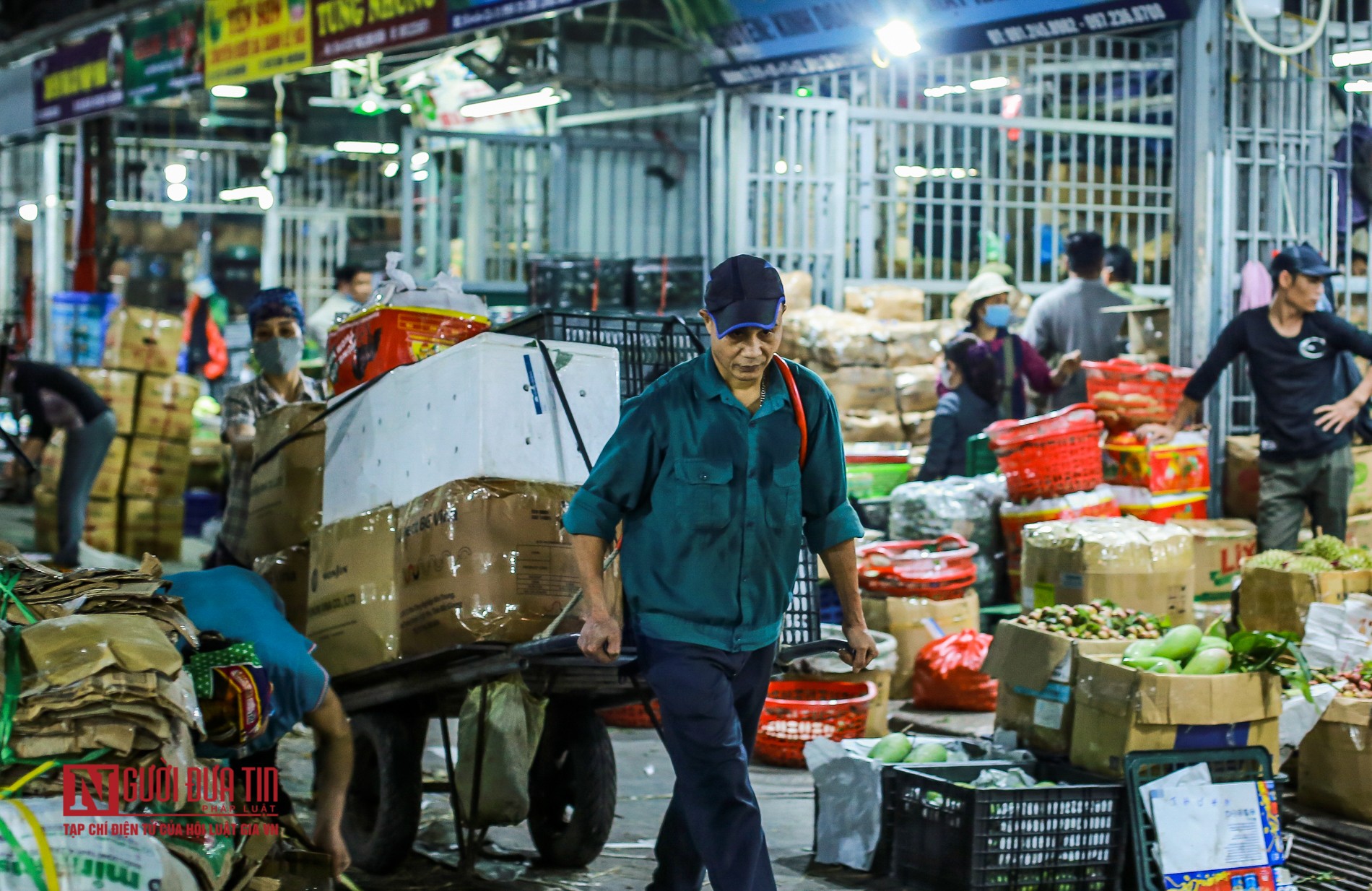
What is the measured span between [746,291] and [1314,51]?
6.69 meters

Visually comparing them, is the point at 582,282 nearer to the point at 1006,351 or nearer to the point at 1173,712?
the point at 1006,351

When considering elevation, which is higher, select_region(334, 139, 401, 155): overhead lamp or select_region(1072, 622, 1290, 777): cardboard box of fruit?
select_region(334, 139, 401, 155): overhead lamp

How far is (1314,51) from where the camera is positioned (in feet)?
30.6

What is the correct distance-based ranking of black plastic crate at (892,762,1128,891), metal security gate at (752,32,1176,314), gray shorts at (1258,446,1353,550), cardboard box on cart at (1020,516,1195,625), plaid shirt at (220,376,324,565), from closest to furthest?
1. black plastic crate at (892,762,1128,891)
2. plaid shirt at (220,376,324,565)
3. cardboard box on cart at (1020,516,1195,625)
4. gray shorts at (1258,446,1353,550)
5. metal security gate at (752,32,1176,314)

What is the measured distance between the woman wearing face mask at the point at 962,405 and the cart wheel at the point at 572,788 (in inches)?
171

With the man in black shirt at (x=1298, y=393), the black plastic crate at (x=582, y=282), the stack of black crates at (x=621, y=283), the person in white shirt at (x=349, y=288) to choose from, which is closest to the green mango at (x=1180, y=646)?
the man in black shirt at (x=1298, y=393)

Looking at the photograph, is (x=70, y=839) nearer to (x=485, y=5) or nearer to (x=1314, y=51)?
(x=485, y=5)

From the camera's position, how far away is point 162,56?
13.9 m

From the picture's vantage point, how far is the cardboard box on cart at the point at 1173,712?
526 cm

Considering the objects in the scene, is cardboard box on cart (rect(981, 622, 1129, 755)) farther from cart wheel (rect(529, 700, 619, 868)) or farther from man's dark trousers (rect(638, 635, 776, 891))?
man's dark trousers (rect(638, 635, 776, 891))

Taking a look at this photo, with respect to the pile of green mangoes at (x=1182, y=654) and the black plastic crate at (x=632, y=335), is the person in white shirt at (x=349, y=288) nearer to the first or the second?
the black plastic crate at (x=632, y=335)

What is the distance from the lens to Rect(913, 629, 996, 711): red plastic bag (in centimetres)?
777

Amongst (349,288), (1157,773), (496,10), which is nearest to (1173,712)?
(1157,773)

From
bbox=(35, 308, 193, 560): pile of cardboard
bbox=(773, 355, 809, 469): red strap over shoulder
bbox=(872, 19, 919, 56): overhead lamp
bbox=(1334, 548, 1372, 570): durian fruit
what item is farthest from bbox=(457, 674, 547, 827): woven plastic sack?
bbox=(35, 308, 193, 560): pile of cardboard
